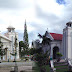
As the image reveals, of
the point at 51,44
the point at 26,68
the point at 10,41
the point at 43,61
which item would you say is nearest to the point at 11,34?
the point at 10,41

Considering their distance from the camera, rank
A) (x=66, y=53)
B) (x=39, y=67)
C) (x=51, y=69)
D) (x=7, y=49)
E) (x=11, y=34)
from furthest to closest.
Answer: (x=11, y=34) < (x=7, y=49) < (x=66, y=53) < (x=51, y=69) < (x=39, y=67)


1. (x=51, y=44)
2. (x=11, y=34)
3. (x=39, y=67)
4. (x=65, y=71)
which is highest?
(x=11, y=34)

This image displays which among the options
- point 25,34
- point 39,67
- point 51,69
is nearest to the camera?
point 39,67

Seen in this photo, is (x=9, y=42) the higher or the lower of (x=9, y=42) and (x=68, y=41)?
the higher

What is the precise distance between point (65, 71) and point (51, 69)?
6.18ft

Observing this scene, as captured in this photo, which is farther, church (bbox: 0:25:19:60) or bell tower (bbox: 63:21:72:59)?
church (bbox: 0:25:19:60)

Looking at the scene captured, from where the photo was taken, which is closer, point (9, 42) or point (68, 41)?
point (68, 41)

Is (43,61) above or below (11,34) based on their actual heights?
below

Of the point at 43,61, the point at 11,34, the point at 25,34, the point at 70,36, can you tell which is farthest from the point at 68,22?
the point at 25,34

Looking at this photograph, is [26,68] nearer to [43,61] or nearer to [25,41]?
[43,61]

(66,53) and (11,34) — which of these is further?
(11,34)

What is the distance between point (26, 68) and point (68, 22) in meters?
13.1

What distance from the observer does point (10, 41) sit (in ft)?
124

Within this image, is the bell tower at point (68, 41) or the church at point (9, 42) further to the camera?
the church at point (9, 42)
